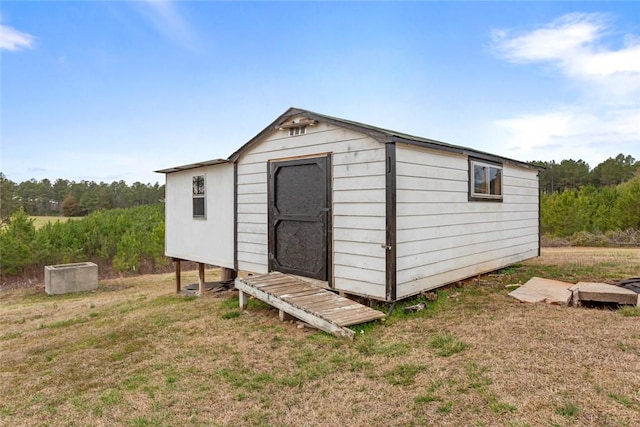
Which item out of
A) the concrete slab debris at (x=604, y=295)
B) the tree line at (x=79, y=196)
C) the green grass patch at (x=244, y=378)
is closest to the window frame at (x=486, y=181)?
the concrete slab debris at (x=604, y=295)

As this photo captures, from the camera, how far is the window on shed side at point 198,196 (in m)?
8.52

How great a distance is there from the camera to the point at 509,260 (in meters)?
8.13

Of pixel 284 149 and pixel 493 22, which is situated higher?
pixel 493 22

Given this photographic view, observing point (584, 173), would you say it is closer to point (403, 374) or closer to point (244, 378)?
point (403, 374)

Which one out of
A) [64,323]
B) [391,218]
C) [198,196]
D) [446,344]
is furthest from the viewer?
[198,196]

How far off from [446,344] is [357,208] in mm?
2251

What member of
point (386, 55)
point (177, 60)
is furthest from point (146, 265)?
point (386, 55)

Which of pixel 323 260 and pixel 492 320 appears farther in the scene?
pixel 323 260

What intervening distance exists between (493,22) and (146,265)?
59.4 ft

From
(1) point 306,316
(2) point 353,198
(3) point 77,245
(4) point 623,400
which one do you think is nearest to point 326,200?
(2) point 353,198

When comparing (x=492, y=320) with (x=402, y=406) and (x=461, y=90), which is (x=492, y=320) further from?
(x=461, y=90)

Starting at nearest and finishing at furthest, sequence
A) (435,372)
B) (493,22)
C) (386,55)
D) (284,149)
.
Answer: (435,372) < (284,149) < (493,22) < (386,55)

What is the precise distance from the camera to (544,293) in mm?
5770

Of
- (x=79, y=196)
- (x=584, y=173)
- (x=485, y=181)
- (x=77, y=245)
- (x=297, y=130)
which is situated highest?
(x=584, y=173)
